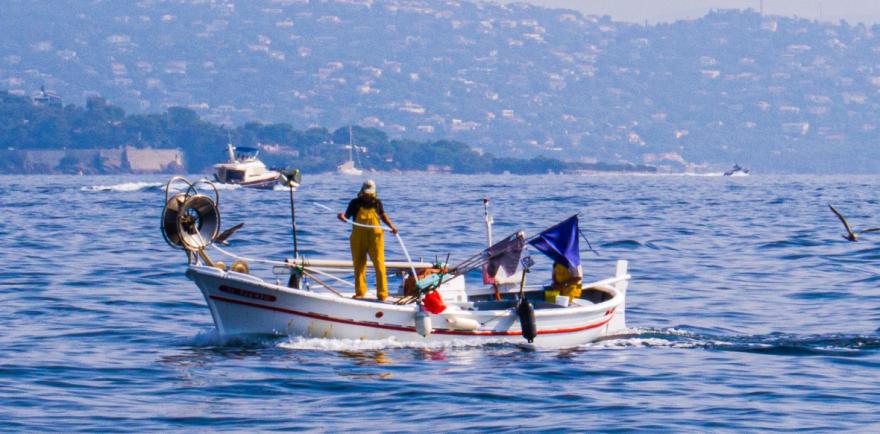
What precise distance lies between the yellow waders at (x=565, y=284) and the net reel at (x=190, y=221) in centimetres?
675

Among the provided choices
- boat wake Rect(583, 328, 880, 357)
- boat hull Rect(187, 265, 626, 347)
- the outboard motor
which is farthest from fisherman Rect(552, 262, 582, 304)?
the outboard motor

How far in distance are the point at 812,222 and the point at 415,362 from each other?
161 ft

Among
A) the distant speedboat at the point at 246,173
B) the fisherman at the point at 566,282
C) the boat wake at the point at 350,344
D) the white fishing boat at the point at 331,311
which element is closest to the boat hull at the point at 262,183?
the distant speedboat at the point at 246,173

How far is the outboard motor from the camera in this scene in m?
25.4

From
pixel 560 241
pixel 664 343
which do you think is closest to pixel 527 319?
pixel 560 241

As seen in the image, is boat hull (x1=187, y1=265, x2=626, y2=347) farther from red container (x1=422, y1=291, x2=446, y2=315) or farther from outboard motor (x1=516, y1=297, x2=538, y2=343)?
outboard motor (x1=516, y1=297, x2=538, y2=343)

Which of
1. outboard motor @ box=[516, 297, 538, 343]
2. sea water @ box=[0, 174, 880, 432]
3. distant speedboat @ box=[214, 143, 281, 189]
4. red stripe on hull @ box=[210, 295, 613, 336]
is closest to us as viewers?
sea water @ box=[0, 174, 880, 432]

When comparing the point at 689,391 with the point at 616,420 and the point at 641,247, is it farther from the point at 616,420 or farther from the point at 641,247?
the point at 641,247

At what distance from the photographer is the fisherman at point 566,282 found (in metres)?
27.6

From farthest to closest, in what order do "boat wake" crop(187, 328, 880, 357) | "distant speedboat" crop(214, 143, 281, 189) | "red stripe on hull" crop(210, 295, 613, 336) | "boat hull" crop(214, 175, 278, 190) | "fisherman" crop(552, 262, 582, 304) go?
"distant speedboat" crop(214, 143, 281, 189) → "boat hull" crop(214, 175, 278, 190) → "fisherman" crop(552, 262, 582, 304) → "boat wake" crop(187, 328, 880, 357) → "red stripe on hull" crop(210, 295, 613, 336)

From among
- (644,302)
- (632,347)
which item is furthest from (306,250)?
(632,347)

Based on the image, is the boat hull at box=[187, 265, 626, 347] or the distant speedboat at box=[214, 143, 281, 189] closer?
the boat hull at box=[187, 265, 626, 347]

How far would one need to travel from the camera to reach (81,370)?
22.8 metres

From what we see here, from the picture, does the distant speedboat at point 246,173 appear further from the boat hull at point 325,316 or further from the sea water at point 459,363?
the boat hull at point 325,316
